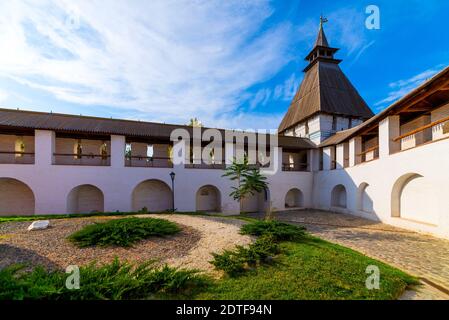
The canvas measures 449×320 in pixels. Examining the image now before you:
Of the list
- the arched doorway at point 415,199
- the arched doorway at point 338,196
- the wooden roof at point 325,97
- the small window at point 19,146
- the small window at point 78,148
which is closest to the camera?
the arched doorway at point 415,199

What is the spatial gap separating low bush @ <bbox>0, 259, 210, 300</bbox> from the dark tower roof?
67.3 feet

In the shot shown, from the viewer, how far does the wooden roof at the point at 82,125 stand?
1210cm

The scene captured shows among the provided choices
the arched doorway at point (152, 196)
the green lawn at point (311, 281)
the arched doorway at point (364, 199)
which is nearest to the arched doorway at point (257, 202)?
the arched doorway at point (364, 199)

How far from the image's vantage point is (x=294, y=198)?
754 inches

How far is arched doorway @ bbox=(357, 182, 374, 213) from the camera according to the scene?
12.9 meters

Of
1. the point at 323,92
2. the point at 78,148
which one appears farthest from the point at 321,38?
the point at 78,148

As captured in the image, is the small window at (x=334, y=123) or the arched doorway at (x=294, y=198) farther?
the small window at (x=334, y=123)

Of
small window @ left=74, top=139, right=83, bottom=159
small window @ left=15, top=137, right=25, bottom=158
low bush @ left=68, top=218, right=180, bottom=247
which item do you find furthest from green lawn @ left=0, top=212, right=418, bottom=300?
small window @ left=15, top=137, right=25, bottom=158

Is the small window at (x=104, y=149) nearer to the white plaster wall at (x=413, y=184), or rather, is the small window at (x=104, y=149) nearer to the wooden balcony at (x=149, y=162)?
the wooden balcony at (x=149, y=162)

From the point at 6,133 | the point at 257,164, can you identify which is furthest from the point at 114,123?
the point at 257,164

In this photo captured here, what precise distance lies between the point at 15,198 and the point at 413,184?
77.7ft

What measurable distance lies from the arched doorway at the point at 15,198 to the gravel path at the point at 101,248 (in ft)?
19.9

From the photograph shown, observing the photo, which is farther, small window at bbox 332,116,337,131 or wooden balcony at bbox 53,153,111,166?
small window at bbox 332,116,337,131

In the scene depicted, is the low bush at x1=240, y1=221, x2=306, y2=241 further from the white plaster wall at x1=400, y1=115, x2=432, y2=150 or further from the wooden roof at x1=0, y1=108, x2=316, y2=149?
the wooden roof at x1=0, y1=108, x2=316, y2=149
